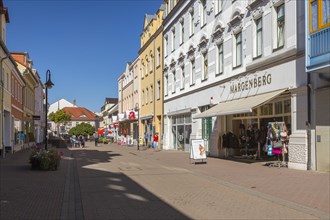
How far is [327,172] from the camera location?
14.5 m

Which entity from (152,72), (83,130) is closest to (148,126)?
(152,72)

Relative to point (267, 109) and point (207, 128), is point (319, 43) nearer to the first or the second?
point (267, 109)

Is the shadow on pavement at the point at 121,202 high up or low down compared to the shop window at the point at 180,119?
down

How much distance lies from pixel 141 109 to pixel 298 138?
33267mm

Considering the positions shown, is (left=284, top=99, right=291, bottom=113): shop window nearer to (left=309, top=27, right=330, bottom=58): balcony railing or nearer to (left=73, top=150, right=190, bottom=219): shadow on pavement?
(left=309, top=27, right=330, bottom=58): balcony railing

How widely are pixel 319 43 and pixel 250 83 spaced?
249 inches

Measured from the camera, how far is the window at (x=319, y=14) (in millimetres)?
13595

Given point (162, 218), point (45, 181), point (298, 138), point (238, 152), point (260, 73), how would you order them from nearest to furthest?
point (162, 218) → point (45, 181) → point (298, 138) → point (260, 73) → point (238, 152)

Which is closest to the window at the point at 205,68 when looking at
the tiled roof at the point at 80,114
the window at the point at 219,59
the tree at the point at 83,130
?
the window at the point at 219,59

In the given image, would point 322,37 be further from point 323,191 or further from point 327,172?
point 323,191

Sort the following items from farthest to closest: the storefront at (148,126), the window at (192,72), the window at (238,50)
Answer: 1. the storefront at (148,126)
2. the window at (192,72)
3. the window at (238,50)

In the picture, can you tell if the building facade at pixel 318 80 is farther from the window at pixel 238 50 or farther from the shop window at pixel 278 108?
the window at pixel 238 50

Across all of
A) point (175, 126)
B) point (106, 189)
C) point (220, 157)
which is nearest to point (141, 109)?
point (175, 126)

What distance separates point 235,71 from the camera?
72.0ft
